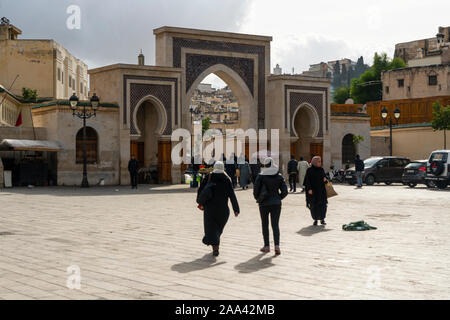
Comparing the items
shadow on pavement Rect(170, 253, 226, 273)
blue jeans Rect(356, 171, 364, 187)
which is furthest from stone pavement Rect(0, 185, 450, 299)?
blue jeans Rect(356, 171, 364, 187)

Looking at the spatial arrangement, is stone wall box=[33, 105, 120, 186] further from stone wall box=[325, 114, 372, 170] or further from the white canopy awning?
stone wall box=[325, 114, 372, 170]

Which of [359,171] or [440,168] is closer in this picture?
[440,168]

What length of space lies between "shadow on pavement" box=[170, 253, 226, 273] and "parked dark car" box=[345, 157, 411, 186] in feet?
75.3

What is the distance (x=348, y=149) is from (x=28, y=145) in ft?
67.4

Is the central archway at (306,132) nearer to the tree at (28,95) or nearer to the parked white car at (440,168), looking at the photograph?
the parked white car at (440,168)

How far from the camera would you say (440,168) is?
26.8 meters

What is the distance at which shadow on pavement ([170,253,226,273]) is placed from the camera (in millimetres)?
8261

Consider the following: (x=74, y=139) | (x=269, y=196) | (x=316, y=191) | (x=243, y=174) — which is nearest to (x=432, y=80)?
(x=243, y=174)

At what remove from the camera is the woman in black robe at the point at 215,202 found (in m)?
9.77

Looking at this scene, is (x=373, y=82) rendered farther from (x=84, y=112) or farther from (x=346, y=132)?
(x=84, y=112)

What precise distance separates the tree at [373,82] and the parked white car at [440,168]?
156 ft

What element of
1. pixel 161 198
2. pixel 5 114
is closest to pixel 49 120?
pixel 161 198

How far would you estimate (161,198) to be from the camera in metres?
22.3
